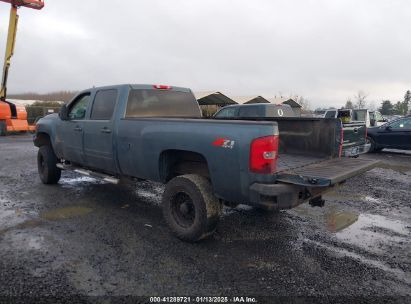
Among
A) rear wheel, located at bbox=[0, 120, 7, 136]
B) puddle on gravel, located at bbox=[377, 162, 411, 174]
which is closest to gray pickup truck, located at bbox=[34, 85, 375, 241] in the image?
puddle on gravel, located at bbox=[377, 162, 411, 174]

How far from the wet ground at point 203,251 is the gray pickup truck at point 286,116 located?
1.51m

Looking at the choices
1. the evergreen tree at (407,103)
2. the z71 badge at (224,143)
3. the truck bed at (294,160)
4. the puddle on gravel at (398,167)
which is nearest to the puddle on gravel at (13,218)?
the z71 badge at (224,143)

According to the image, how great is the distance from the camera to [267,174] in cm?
370

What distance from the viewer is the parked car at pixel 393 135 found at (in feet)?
43.5

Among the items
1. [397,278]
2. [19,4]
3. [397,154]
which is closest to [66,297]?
[397,278]

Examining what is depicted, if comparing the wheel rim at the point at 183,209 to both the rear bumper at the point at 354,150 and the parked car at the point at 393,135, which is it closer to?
the rear bumper at the point at 354,150

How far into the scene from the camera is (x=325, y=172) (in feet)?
13.0

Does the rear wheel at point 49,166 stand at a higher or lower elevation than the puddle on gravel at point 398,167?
higher

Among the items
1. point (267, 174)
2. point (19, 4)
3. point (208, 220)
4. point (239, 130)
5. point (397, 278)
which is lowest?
point (397, 278)

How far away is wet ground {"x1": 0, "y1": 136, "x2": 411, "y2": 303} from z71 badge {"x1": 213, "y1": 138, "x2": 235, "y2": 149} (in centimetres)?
126

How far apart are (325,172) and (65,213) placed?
3931 mm

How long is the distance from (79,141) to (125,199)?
1.31 metres

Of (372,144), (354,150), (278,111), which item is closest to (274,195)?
(354,150)

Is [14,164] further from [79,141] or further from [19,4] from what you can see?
[19,4]
